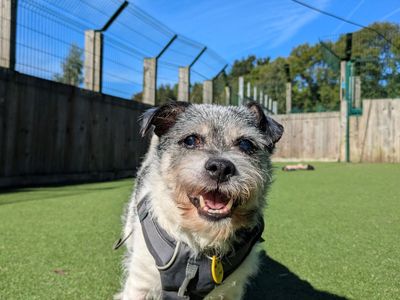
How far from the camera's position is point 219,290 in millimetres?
2291

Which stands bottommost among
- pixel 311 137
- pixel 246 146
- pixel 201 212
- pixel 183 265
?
pixel 183 265

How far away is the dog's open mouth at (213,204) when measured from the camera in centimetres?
209

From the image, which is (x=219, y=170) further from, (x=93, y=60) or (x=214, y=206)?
(x=93, y=60)

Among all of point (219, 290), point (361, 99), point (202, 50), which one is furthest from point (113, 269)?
point (361, 99)

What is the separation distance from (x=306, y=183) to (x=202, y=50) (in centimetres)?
673

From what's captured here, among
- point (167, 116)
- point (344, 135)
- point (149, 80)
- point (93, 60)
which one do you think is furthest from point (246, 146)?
point (344, 135)

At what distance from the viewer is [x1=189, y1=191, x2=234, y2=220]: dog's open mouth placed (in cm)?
209

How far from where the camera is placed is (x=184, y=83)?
14367 millimetres

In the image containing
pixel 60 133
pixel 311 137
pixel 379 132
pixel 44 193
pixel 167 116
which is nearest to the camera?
pixel 167 116

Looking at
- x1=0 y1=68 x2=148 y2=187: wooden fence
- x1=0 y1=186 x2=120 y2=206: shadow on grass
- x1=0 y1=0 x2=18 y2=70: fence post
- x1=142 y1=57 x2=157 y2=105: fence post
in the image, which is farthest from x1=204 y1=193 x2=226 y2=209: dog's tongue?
x1=142 y1=57 x2=157 y2=105: fence post

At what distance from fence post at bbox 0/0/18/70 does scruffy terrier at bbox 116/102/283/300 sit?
6019mm

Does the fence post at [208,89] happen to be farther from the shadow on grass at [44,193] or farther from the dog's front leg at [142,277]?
the dog's front leg at [142,277]

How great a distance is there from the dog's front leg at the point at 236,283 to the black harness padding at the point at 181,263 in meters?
0.05

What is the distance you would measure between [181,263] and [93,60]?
349 inches
